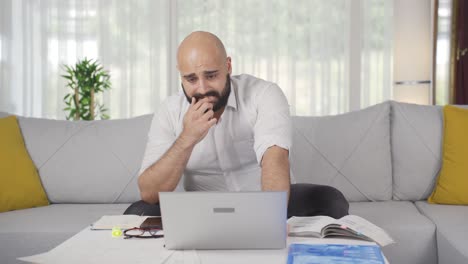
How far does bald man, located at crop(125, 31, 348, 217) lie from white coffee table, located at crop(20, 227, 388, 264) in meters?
0.50

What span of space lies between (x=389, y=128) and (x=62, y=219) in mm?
1472

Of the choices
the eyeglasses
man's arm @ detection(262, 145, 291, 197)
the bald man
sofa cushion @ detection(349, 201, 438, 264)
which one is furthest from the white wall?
the eyeglasses

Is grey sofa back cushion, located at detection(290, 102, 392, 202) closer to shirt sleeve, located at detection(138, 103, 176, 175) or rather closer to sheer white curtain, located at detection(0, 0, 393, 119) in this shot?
shirt sleeve, located at detection(138, 103, 176, 175)

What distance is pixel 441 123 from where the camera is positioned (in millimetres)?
2908

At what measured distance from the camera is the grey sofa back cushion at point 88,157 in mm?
2865

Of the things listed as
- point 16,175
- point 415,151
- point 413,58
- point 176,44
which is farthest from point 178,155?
point 176,44

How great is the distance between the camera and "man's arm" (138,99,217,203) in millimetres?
2115

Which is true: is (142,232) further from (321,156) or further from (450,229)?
(321,156)

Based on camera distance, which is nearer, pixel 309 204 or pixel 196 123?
pixel 196 123

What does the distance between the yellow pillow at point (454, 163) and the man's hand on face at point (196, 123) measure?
1.16 m

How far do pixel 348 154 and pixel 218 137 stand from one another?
77cm

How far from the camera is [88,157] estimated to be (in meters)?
2.92

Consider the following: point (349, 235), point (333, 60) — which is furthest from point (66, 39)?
point (349, 235)

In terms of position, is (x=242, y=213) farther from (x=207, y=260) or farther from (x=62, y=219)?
(x=62, y=219)
